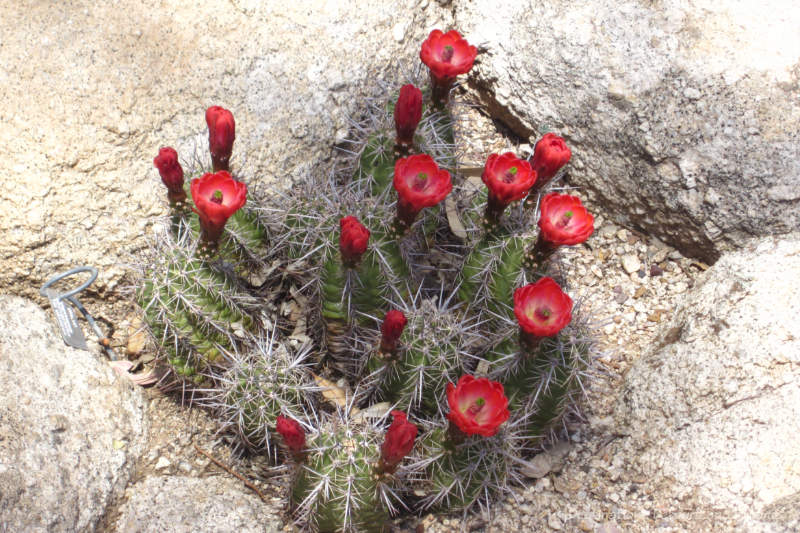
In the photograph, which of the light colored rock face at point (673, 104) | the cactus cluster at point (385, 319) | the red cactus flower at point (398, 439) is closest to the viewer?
the red cactus flower at point (398, 439)

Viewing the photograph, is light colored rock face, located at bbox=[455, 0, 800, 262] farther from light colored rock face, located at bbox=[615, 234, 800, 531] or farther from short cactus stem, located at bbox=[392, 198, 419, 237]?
short cactus stem, located at bbox=[392, 198, 419, 237]

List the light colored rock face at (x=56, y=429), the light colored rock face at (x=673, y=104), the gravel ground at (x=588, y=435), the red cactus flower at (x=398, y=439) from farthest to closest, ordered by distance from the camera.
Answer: the light colored rock face at (x=673, y=104)
the gravel ground at (x=588, y=435)
the light colored rock face at (x=56, y=429)
the red cactus flower at (x=398, y=439)

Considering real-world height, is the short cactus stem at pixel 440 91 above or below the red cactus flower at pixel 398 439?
above

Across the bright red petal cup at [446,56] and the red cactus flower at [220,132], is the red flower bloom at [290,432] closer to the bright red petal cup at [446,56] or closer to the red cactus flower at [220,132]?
the red cactus flower at [220,132]

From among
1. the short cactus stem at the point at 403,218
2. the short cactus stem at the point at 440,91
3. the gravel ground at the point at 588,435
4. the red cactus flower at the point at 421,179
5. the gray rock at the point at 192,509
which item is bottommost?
the gravel ground at the point at 588,435

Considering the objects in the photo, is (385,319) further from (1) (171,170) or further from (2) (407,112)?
(1) (171,170)

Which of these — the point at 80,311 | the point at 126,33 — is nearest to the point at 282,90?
the point at 126,33

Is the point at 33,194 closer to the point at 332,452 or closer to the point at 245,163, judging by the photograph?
the point at 245,163

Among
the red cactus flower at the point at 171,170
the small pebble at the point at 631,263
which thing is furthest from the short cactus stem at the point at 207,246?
the small pebble at the point at 631,263

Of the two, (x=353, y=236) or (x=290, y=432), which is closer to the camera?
(x=290, y=432)

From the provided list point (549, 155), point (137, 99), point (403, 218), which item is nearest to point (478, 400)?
point (403, 218)
